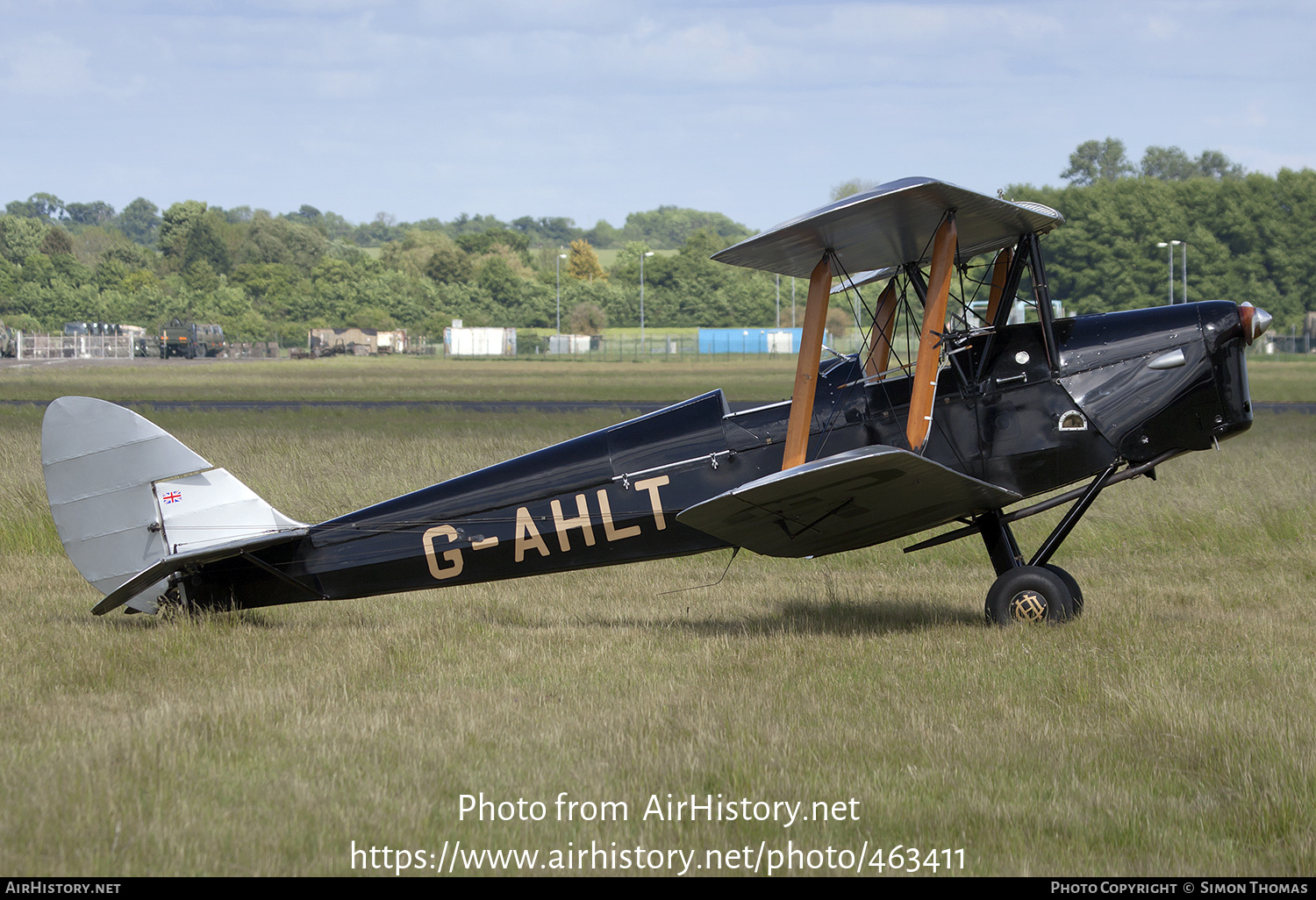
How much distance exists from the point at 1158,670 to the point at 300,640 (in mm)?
5348

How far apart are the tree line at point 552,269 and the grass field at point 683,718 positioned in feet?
204

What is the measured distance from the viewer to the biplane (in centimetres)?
690

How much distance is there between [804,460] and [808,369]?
59 cm

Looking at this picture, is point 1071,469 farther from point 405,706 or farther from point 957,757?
point 405,706

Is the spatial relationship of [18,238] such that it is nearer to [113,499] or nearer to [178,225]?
[178,225]

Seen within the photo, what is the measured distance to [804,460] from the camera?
6.92 metres

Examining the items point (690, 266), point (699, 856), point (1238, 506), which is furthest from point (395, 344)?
point (699, 856)

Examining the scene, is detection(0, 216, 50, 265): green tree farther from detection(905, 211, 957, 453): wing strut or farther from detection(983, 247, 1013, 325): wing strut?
detection(905, 211, 957, 453): wing strut

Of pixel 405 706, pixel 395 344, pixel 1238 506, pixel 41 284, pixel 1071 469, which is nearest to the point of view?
pixel 405 706

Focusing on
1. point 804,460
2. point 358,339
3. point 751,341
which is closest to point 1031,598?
point 804,460

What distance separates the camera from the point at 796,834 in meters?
4.03

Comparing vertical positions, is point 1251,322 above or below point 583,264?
below

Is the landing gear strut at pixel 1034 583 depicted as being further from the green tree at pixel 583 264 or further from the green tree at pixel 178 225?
the green tree at pixel 583 264

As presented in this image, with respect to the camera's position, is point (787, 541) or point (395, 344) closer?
point (787, 541)
